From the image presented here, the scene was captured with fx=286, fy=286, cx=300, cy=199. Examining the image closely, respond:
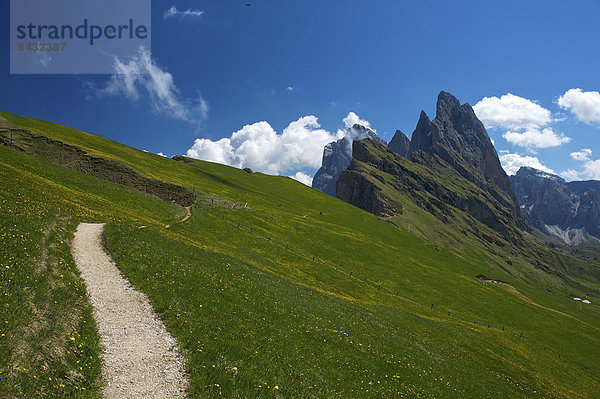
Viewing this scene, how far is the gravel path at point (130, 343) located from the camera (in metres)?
11.0

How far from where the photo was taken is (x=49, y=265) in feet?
54.7

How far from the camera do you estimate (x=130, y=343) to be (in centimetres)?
1328

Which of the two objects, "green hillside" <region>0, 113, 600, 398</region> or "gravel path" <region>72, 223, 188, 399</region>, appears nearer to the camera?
"gravel path" <region>72, 223, 188, 399</region>

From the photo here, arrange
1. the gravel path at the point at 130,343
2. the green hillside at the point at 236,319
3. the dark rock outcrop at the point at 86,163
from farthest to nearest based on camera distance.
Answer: the dark rock outcrop at the point at 86,163, the green hillside at the point at 236,319, the gravel path at the point at 130,343

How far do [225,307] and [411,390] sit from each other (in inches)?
553

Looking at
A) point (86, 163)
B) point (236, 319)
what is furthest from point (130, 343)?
point (86, 163)

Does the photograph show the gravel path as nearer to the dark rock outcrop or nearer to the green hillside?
the green hillside

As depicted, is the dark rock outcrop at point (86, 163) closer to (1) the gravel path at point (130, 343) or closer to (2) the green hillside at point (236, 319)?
(2) the green hillside at point (236, 319)

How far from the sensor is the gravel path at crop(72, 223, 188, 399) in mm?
11023

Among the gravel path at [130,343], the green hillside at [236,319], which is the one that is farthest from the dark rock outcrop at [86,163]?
the gravel path at [130,343]

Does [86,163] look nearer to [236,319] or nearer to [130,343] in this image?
[236,319]

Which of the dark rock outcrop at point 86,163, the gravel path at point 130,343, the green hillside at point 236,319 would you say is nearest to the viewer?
the gravel path at point 130,343

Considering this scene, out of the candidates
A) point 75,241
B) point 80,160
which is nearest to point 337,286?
point 75,241

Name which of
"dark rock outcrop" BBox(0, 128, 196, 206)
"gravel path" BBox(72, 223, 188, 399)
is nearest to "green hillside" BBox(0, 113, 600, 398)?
"gravel path" BBox(72, 223, 188, 399)
